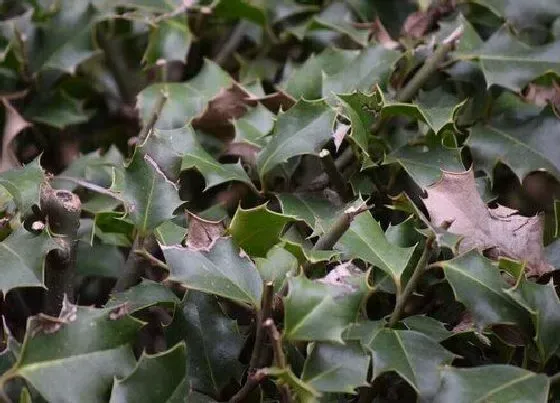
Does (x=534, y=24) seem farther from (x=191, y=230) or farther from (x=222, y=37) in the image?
(x=191, y=230)

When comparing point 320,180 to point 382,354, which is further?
point 320,180

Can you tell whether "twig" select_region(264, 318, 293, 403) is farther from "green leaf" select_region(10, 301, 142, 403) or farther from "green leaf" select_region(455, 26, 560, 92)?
"green leaf" select_region(455, 26, 560, 92)

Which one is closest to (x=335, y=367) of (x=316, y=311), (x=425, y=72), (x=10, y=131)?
(x=316, y=311)

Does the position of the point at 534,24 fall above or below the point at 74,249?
above

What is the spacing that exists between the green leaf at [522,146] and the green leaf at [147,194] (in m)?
0.40

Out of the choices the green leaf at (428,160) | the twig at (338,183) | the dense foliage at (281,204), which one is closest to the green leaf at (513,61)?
the dense foliage at (281,204)

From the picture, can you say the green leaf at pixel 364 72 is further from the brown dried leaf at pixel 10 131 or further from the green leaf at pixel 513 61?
the brown dried leaf at pixel 10 131

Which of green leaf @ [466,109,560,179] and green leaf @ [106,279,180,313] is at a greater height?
green leaf @ [466,109,560,179]

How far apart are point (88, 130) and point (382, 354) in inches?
29.9

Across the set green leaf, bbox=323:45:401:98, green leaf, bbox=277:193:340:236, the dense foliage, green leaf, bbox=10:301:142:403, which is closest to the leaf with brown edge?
the dense foliage

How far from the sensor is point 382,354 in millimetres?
744

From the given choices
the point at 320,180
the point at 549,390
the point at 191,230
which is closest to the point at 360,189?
the point at 320,180

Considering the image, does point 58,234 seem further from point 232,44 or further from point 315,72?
point 232,44

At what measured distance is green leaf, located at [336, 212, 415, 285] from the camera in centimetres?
82
